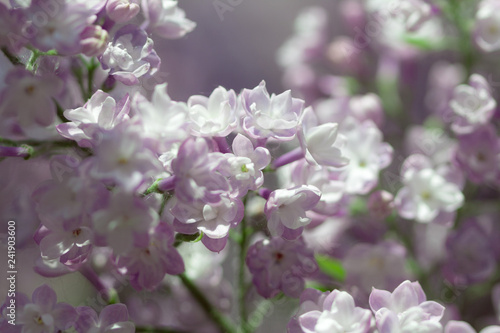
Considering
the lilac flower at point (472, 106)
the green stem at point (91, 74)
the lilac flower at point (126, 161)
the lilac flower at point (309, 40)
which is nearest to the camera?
the lilac flower at point (126, 161)

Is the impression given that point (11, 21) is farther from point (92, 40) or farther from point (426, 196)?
point (426, 196)

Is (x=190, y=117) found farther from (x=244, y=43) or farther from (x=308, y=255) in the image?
(x=244, y=43)

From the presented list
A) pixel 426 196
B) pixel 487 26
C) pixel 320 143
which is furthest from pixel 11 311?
pixel 487 26

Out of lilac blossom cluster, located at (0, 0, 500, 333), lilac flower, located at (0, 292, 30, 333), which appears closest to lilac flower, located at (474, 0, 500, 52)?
lilac blossom cluster, located at (0, 0, 500, 333)

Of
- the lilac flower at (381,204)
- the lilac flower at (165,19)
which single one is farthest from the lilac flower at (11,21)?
the lilac flower at (381,204)

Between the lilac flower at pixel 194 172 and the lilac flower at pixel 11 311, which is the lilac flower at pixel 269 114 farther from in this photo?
the lilac flower at pixel 11 311

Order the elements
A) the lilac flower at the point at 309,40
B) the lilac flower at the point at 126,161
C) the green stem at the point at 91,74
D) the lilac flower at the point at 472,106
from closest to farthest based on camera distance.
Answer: the lilac flower at the point at 126,161, the green stem at the point at 91,74, the lilac flower at the point at 472,106, the lilac flower at the point at 309,40
